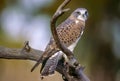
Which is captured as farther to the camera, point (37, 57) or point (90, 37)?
point (90, 37)

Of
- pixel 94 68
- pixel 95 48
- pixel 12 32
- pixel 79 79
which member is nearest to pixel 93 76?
pixel 94 68

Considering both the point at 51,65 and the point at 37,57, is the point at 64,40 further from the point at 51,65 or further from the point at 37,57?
the point at 37,57

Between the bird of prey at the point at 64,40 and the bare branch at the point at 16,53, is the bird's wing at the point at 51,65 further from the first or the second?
the bare branch at the point at 16,53

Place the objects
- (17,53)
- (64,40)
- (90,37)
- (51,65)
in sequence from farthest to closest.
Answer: (90,37) < (64,40) < (51,65) < (17,53)

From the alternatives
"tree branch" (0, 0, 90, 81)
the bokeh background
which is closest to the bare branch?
"tree branch" (0, 0, 90, 81)

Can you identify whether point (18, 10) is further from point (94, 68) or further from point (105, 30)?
point (94, 68)

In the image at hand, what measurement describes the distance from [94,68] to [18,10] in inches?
127

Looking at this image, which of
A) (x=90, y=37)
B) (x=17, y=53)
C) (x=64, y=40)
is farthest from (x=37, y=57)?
(x=90, y=37)

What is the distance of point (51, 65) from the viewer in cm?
386

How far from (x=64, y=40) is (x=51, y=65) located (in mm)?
606

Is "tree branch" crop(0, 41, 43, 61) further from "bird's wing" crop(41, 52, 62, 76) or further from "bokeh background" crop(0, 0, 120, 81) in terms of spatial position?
"bokeh background" crop(0, 0, 120, 81)

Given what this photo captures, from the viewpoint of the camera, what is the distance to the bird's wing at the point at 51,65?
3.82 m

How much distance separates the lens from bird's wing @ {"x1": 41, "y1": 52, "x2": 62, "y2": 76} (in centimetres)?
382

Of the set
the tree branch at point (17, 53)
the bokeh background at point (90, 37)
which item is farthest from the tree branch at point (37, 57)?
the bokeh background at point (90, 37)
